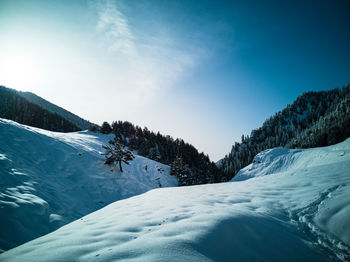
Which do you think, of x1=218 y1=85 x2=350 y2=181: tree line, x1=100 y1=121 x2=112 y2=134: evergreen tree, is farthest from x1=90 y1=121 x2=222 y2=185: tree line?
x1=218 y1=85 x2=350 y2=181: tree line

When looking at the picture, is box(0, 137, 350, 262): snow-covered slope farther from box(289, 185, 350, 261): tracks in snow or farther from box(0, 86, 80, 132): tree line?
box(0, 86, 80, 132): tree line

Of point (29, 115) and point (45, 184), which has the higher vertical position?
point (29, 115)

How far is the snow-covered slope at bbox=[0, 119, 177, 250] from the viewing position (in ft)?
23.9

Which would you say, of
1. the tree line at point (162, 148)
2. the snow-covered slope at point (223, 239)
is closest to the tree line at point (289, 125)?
the tree line at point (162, 148)

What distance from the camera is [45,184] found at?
12.3m

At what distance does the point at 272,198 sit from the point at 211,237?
469cm

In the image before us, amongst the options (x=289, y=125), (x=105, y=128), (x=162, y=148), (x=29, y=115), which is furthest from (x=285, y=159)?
(x=289, y=125)

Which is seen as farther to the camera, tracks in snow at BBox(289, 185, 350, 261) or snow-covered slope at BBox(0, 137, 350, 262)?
tracks in snow at BBox(289, 185, 350, 261)

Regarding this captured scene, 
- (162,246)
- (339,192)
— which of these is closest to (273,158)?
(339,192)

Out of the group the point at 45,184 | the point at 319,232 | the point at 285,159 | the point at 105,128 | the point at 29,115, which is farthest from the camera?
the point at 29,115

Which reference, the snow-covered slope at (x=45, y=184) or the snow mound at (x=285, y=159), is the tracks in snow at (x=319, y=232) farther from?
the snow mound at (x=285, y=159)

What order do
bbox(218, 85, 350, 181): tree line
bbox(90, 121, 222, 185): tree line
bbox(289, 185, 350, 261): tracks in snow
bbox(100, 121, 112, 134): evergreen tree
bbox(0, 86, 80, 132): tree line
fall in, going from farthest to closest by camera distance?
bbox(218, 85, 350, 181): tree line, bbox(0, 86, 80, 132): tree line, bbox(90, 121, 222, 185): tree line, bbox(100, 121, 112, 134): evergreen tree, bbox(289, 185, 350, 261): tracks in snow

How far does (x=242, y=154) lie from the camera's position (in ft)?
388

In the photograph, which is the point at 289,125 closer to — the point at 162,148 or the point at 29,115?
the point at 162,148
